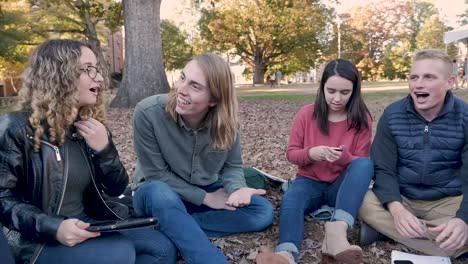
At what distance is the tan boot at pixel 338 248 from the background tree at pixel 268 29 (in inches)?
1258

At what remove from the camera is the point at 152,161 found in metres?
3.31

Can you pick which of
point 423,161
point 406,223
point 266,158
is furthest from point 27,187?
point 266,158

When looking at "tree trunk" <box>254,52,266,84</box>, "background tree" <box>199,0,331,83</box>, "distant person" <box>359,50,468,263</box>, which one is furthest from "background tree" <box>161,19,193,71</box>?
"distant person" <box>359,50,468,263</box>

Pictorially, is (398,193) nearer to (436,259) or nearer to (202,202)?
(436,259)

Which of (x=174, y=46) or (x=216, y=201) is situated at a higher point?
(x=174, y=46)

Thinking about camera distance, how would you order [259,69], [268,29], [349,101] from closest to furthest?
1. [349,101]
2. [268,29]
3. [259,69]

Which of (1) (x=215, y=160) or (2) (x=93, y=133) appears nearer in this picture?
(2) (x=93, y=133)

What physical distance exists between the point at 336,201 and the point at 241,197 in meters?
0.67

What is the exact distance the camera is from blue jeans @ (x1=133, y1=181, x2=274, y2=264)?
279cm

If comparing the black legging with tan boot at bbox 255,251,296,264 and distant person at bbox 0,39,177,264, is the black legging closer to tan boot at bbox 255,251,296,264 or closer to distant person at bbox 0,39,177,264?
distant person at bbox 0,39,177,264

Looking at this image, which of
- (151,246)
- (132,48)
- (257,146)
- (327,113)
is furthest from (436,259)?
(132,48)

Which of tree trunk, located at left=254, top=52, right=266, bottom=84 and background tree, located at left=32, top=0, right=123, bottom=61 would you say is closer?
background tree, located at left=32, top=0, right=123, bottom=61

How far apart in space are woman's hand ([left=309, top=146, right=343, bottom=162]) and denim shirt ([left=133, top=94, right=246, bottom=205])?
0.56m

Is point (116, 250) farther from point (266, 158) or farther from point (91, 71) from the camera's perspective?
point (266, 158)
